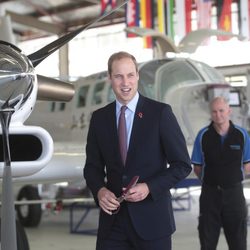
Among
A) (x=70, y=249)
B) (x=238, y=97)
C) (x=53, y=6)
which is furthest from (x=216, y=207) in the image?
(x=53, y=6)

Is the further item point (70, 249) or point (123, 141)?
point (70, 249)

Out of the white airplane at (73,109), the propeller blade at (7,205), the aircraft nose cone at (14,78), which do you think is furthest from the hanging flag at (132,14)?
the propeller blade at (7,205)

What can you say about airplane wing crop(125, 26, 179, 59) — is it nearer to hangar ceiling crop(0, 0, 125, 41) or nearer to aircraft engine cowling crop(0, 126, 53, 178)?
aircraft engine cowling crop(0, 126, 53, 178)

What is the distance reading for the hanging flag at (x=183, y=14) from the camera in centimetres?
1473

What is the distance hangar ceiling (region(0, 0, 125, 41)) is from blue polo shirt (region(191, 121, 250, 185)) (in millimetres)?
19552

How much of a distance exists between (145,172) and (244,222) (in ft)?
8.04

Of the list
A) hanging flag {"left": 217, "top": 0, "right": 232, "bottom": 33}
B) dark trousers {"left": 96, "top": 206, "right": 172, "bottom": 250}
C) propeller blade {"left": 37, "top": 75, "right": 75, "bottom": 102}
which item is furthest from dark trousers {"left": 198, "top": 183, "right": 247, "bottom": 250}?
hanging flag {"left": 217, "top": 0, "right": 232, "bottom": 33}

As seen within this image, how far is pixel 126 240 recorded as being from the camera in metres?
3.09

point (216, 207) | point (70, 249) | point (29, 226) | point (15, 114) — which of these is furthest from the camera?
point (29, 226)

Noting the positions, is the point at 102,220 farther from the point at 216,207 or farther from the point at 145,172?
the point at 216,207

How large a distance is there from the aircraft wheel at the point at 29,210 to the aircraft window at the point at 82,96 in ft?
5.82

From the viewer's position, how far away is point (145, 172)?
3.05m

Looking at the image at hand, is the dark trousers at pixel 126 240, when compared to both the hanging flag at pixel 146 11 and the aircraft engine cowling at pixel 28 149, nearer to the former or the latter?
the aircraft engine cowling at pixel 28 149

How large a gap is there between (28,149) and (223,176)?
6.37 feet
